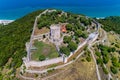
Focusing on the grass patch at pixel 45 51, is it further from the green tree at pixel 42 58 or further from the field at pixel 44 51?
the green tree at pixel 42 58

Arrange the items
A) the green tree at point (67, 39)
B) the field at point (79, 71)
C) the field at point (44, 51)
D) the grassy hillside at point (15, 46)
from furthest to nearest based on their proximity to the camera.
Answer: the green tree at point (67, 39) → the grassy hillside at point (15, 46) → the field at point (44, 51) → the field at point (79, 71)

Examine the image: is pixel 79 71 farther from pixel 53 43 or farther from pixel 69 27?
pixel 69 27

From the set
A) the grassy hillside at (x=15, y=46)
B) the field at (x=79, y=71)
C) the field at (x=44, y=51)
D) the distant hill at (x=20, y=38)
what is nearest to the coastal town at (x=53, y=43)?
the field at (x=44, y=51)

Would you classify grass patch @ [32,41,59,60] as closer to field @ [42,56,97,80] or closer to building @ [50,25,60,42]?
building @ [50,25,60,42]

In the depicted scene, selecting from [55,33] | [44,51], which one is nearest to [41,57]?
[44,51]

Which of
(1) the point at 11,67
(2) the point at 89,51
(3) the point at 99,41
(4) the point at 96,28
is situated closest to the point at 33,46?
(1) the point at 11,67

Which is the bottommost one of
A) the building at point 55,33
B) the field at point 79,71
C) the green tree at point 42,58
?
the field at point 79,71

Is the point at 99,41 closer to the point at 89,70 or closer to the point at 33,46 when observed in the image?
the point at 89,70
